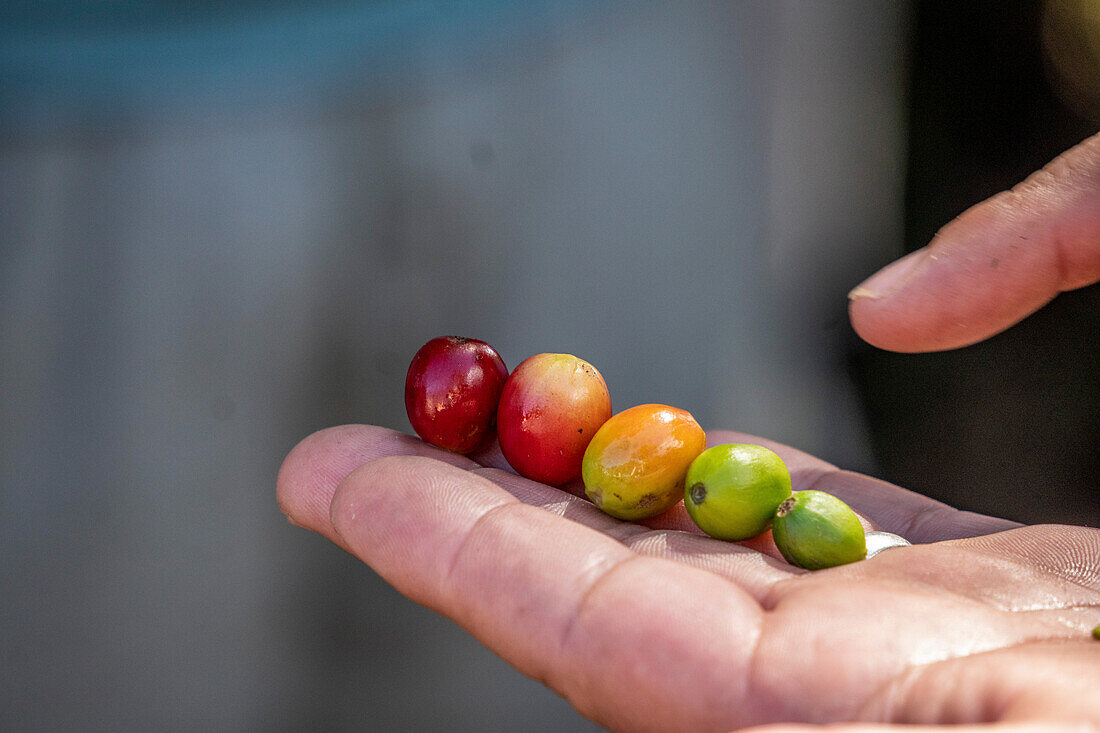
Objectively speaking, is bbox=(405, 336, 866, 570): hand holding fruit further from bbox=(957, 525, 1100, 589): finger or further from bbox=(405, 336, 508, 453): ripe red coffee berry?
bbox=(957, 525, 1100, 589): finger

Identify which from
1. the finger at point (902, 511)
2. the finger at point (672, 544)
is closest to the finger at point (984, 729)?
the finger at point (672, 544)

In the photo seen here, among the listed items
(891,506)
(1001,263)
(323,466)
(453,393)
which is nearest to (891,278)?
(1001,263)

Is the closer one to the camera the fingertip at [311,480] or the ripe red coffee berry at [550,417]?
the fingertip at [311,480]

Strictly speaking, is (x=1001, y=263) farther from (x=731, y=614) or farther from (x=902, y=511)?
(x=731, y=614)

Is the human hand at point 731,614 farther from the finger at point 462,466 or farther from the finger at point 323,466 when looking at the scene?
the finger at point 323,466

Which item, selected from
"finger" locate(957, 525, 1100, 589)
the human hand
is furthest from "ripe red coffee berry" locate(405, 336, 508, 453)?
"finger" locate(957, 525, 1100, 589)

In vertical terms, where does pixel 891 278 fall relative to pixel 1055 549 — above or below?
above

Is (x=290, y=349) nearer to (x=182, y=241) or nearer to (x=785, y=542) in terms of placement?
(x=182, y=241)
